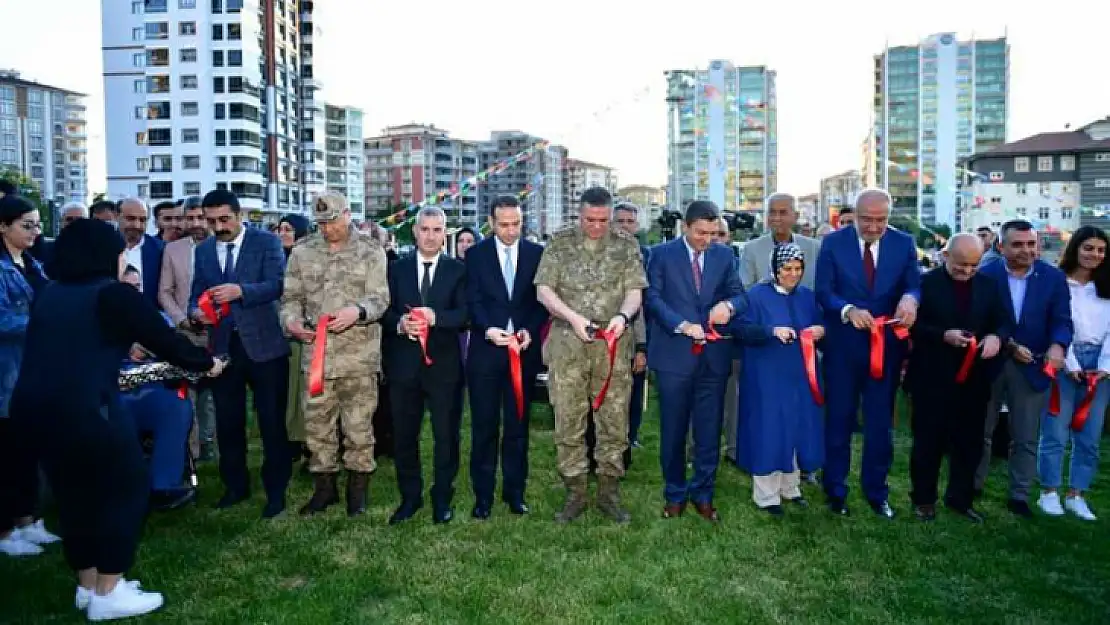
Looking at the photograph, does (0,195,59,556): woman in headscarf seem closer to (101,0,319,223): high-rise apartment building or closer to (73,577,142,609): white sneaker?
(73,577,142,609): white sneaker

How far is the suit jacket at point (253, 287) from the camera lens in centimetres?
588

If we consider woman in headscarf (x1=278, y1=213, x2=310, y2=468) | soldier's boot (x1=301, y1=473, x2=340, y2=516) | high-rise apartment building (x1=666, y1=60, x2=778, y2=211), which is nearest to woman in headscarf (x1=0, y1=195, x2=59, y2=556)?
soldier's boot (x1=301, y1=473, x2=340, y2=516)

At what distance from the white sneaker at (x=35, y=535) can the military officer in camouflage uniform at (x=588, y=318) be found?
128 inches

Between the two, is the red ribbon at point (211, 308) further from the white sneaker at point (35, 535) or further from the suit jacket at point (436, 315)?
the white sneaker at point (35, 535)

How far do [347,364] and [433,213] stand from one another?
3.80 ft

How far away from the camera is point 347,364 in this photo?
5.61 m

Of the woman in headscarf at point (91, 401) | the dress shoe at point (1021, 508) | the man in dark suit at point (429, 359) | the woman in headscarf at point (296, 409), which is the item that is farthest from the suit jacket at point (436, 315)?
the dress shoe at point (1021, 508)

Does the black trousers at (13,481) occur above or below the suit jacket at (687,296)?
below

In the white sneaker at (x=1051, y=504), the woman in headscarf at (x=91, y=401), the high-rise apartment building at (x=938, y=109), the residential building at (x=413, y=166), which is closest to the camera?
the woman in headscarf at (x=91, y=401)

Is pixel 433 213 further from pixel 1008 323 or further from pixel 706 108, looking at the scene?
pixel 706 108

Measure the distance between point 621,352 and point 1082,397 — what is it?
10.8ft

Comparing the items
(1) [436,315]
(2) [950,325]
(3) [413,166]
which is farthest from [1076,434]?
(3) [413,166]

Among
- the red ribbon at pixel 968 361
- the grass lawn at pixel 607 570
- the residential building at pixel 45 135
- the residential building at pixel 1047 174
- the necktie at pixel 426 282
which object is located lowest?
the grass lawn at pixel 607 570

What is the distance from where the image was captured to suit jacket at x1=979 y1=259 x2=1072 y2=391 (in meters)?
5.82
